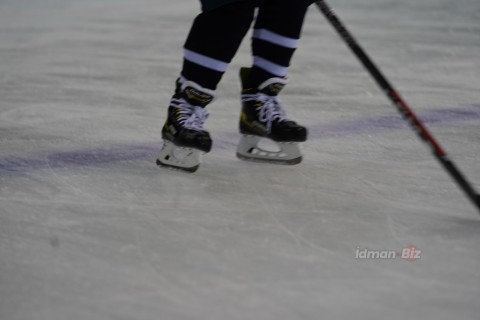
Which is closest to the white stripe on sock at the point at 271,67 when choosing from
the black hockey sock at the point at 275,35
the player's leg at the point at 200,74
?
the black hockey sock at the point at 275,35

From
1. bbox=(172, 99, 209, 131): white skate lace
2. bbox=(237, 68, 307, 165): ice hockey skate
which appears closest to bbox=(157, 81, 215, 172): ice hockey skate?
bbox=(172, 99, 209, 131): white skate lace

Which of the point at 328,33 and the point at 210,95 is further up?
the point at 210,95

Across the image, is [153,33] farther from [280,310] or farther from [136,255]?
[280,310]

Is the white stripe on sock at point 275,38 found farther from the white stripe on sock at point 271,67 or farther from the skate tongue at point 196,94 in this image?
the skate tongue at point 196,94

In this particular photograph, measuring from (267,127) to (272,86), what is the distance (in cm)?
10

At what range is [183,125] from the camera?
1.97 meters

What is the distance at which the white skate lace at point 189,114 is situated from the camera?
1.98 metres

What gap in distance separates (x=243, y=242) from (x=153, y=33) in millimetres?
2671

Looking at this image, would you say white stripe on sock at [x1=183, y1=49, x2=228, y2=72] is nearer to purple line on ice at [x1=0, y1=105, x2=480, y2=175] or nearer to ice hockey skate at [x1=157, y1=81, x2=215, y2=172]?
ice hockey skate at [x1=157, y1=81, x2=215, y2=172]

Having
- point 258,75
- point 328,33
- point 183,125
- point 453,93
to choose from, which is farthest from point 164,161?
point 328,33

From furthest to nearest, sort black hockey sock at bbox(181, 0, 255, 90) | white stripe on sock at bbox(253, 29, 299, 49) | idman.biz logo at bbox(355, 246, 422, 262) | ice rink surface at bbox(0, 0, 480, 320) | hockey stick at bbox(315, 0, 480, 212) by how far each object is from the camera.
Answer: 1. white stripe on sock at bbox(253, 29, 299, 49)
2. black hockey sock at bbox(181, 0, 255, 90)
3. hockey stick at bbox(315, 0, 480, 212)
4. idman.biz logo at bbox(355, 246, 422, 262)
5. ice rink surface at bbox(0, 0, 480, 320)

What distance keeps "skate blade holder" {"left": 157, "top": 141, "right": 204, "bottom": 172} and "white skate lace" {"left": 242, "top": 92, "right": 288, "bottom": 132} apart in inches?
7.3

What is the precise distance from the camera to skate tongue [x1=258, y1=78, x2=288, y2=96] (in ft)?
6.64

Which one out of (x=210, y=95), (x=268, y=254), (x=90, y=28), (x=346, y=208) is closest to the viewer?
(x=268, y=254)
